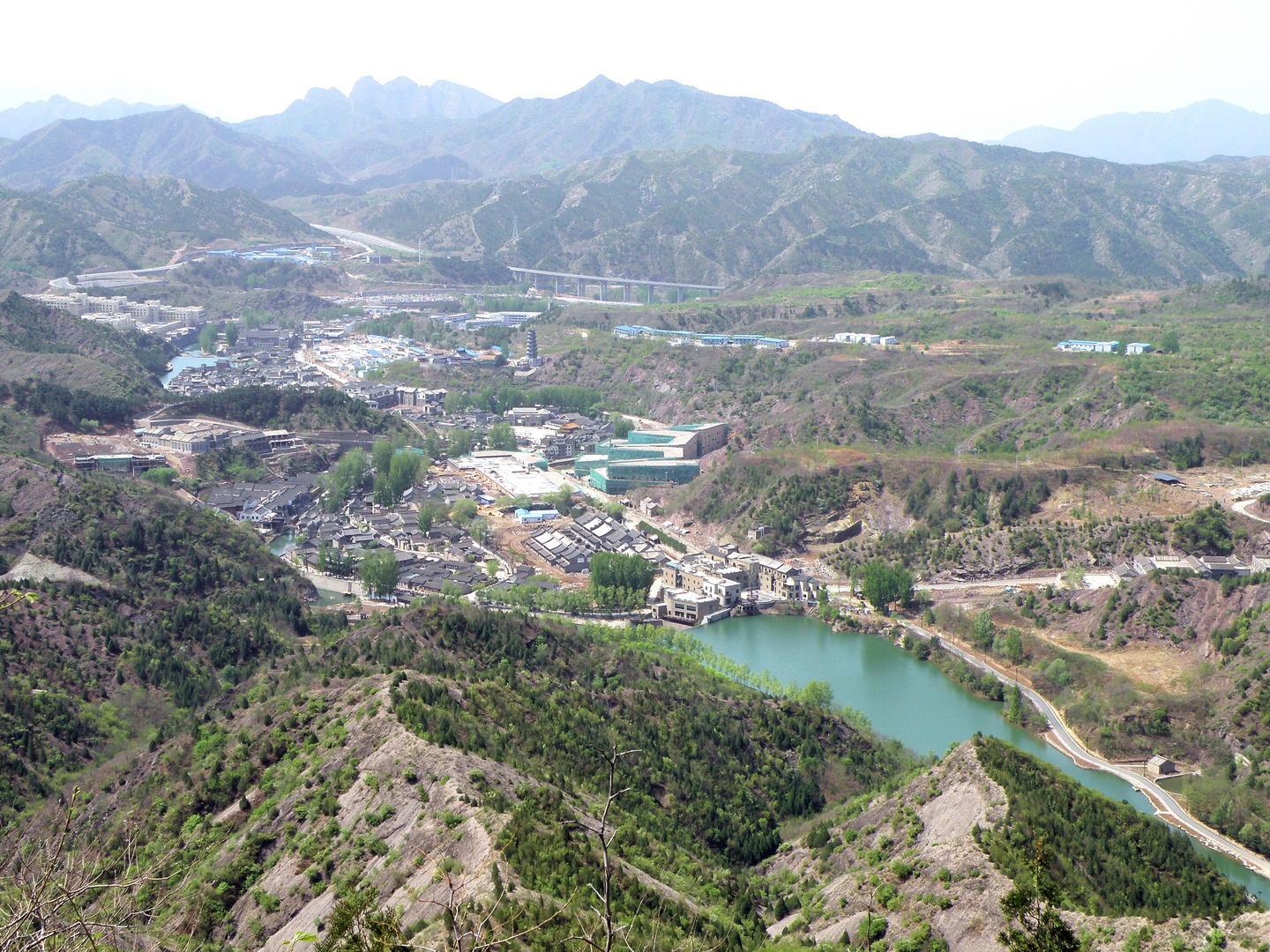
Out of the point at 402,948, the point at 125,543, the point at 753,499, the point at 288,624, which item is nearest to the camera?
the point at 402,948

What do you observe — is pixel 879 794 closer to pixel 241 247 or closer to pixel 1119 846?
pixel 1119 846

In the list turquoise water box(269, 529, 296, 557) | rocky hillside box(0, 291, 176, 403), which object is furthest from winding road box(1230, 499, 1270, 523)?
rocky hillside box(0, 291, 176, 403)

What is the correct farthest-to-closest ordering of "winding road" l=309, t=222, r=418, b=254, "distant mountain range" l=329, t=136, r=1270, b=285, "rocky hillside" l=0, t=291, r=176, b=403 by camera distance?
1. "winding road" l=309, t=222, r=418, b=254
2. "distant mountain range" l=329, t=136, r=1270, b=285
3. "rocky hillside" l=0, t=291, r=176, b=403

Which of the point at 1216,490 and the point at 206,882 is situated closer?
the point at 206,882

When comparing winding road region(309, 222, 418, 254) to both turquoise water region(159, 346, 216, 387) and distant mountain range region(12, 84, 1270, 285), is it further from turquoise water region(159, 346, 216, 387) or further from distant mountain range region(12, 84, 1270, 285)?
turquoise water region(159, 346, 216, 387)

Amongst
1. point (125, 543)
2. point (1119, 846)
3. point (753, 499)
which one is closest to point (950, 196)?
point (753, 499)

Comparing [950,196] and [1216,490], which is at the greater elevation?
[950,196]

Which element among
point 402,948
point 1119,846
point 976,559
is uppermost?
point 402,948
